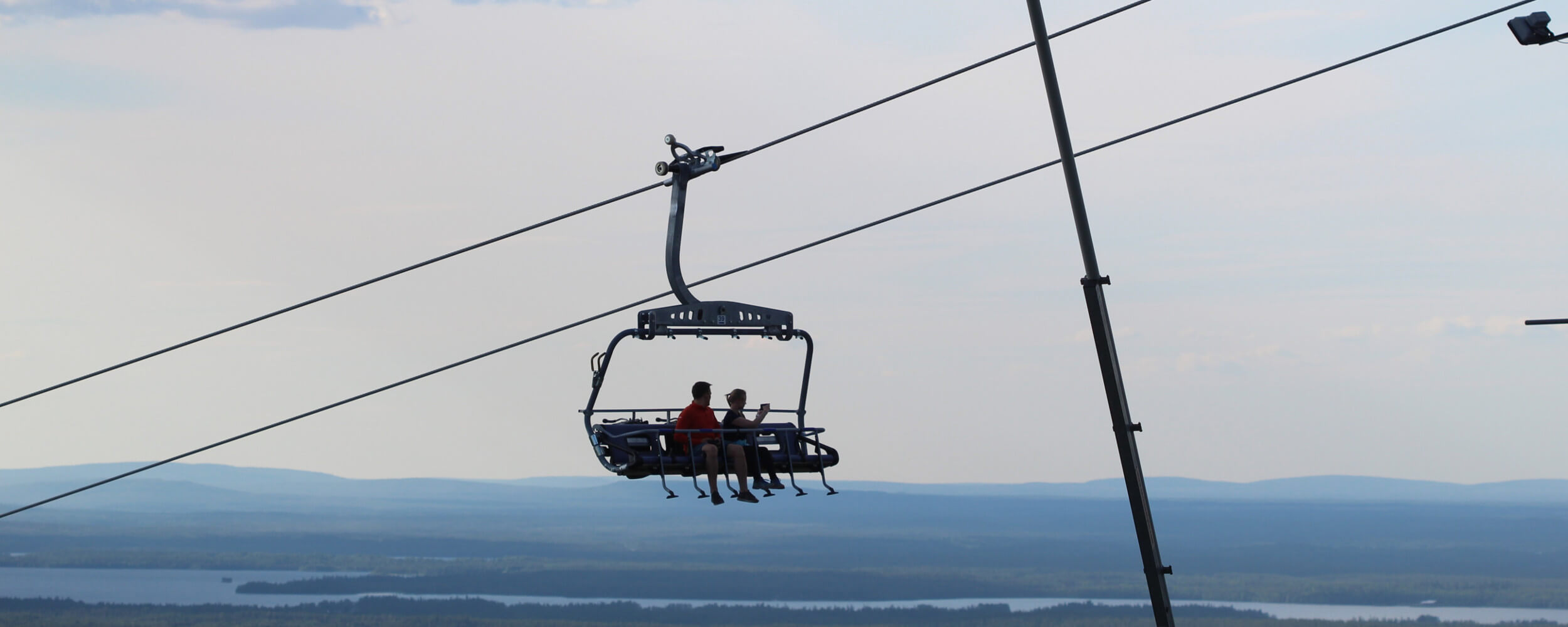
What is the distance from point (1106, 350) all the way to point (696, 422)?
6.36 m

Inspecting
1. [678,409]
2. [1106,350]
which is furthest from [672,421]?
[1106,350]

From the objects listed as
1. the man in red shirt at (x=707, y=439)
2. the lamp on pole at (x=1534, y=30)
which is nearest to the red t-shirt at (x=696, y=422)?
the man in red shirt at (x=707, y=439)

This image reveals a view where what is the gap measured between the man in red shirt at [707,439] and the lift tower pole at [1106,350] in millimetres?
5413

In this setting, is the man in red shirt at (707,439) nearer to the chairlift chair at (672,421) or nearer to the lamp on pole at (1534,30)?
the chairlift chair at (672,421)

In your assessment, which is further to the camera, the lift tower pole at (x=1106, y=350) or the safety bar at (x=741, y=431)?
the safety bar at (x=741, y=431)

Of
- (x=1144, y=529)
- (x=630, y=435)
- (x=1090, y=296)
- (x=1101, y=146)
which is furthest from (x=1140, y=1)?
(x=630, y=435)

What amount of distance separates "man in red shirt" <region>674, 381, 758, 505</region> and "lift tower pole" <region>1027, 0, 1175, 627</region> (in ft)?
17.8

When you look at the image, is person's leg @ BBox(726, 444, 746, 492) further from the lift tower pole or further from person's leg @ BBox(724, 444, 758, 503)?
the lift tower pole

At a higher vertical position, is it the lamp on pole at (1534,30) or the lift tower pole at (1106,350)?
the lamp on pole at (1534,30)

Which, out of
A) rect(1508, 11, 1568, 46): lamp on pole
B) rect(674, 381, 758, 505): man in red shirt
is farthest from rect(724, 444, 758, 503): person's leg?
rect(1508, 11, 1568, 46): lamp on pole

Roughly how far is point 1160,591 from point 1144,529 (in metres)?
0.49

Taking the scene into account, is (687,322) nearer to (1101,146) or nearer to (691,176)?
(691,176)

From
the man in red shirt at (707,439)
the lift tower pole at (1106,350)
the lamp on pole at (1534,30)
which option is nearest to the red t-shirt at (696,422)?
the man in red shirt at (707,439)

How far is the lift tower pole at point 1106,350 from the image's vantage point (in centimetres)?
1078
